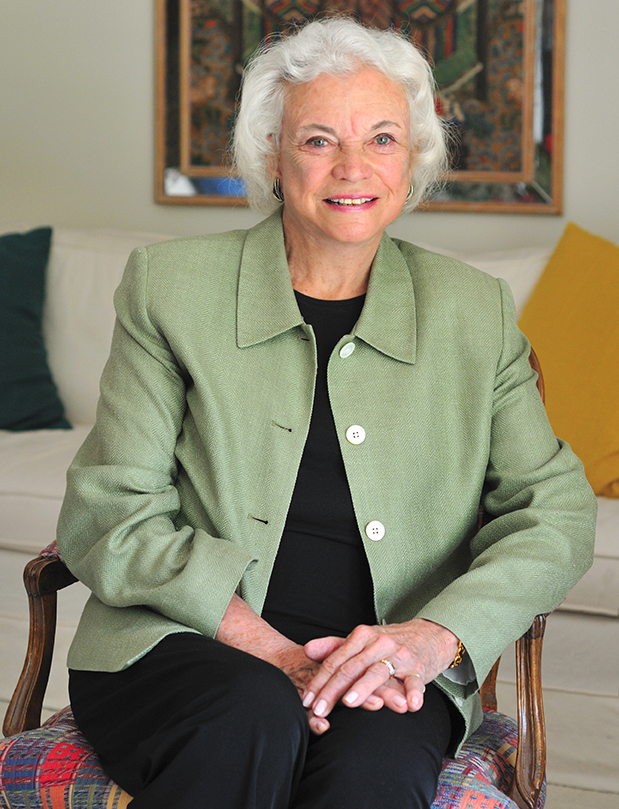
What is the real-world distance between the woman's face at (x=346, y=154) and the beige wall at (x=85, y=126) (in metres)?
1.63

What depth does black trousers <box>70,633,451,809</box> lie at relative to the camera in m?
1.06

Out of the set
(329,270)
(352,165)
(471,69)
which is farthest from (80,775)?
(471,69)

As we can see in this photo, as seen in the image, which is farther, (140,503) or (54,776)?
(140,503)

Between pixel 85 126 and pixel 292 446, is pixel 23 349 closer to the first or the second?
pixel 85 126

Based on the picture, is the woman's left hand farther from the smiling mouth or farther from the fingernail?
the smiling mouth

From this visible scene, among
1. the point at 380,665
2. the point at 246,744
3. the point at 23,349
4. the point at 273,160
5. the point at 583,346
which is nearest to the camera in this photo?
the point at 246,744

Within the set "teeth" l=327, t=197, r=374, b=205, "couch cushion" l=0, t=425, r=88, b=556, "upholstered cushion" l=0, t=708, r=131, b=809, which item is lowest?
"couch cushion" l=0, t=425, r=88, b=556

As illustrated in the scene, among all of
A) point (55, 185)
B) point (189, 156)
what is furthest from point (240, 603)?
point (55, 185)

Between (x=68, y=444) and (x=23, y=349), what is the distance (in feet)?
1.24

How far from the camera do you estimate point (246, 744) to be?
108cm

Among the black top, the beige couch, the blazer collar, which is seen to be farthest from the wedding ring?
the beige couch

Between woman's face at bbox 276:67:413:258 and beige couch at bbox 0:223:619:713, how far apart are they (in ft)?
3.29

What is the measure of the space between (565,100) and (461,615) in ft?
7.14

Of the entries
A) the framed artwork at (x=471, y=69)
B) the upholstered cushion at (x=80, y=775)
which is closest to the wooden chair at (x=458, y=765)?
the upholstered cushion at (x=80, y=775)
